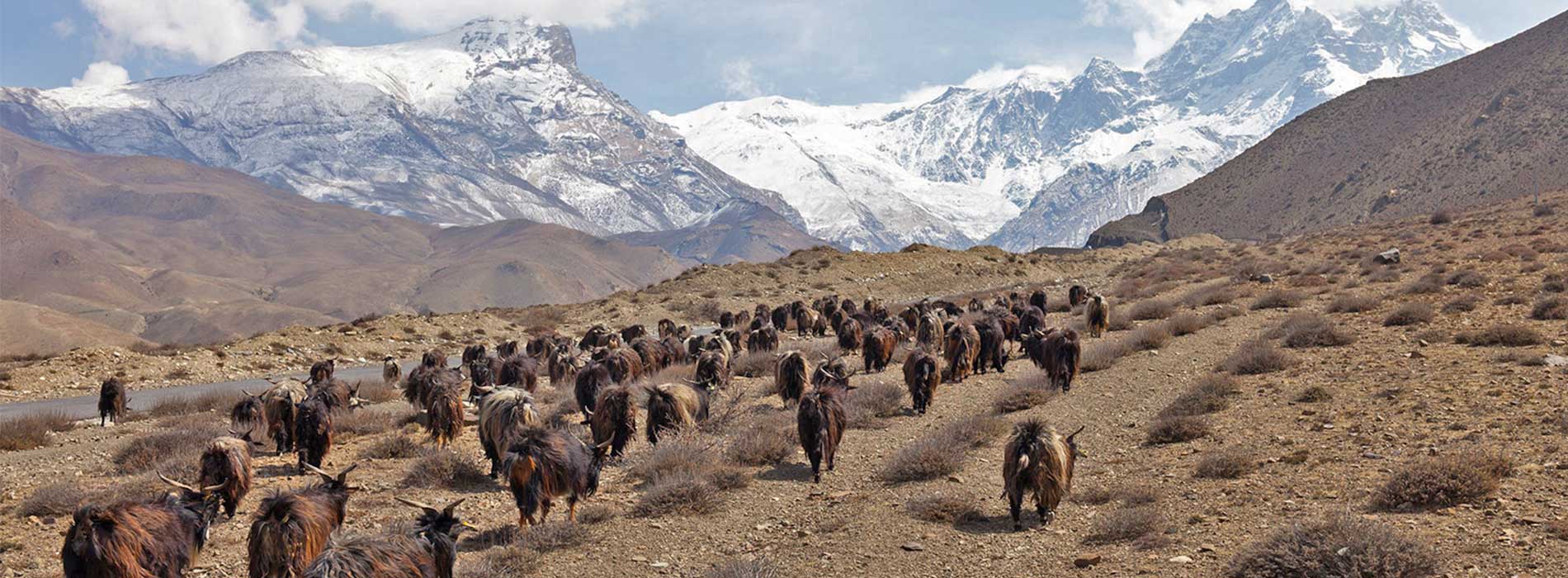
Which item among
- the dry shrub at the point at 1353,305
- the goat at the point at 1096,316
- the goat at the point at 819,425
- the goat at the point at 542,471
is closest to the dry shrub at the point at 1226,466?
the goat at the point at 819,425

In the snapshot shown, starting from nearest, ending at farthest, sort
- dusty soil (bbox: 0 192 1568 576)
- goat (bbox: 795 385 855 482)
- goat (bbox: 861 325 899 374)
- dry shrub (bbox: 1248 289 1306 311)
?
dusty soil (bbox: 0 192 1568 576) → goat (bbox: 795 385 855 482) → goat (bbox: 861 325 899 374) → dry shrub (bbox: 1248 289 1306 311)

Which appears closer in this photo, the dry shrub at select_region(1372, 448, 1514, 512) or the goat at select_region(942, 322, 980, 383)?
the dry shrub at select_region(1372, 448, 1514, 512)

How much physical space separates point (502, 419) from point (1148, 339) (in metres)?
14.4

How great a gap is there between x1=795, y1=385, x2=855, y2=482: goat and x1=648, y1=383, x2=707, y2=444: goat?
233 centimetres

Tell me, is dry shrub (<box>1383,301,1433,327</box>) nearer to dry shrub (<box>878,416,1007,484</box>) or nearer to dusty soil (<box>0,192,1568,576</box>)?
dusty soil (<box>0,192,1568,576</box>)

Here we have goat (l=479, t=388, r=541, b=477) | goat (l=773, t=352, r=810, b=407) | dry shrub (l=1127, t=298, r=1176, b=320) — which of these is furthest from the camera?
dry shrub (l=1127, t=298, r=1176, b=320)

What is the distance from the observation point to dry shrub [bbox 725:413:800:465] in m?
13.6

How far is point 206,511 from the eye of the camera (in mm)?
8805

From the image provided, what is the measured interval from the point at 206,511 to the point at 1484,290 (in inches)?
959

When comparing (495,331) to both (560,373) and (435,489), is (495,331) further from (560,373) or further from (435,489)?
(435,489)

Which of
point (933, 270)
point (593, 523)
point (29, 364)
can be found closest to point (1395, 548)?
point (593, 523)

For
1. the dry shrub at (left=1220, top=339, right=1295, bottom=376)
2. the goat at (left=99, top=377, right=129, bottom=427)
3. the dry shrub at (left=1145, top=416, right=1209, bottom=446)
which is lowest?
the dry shrub at (left=1145, top=416, right=1209, bottom=446)

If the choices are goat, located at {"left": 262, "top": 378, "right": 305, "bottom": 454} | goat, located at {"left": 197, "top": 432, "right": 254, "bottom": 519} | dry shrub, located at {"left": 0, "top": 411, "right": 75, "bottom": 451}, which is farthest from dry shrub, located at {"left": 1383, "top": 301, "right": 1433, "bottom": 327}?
dry shrub, located at {"left": 0, "top": 411, "right": 75, "bottom": 451}

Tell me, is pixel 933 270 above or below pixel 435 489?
above
